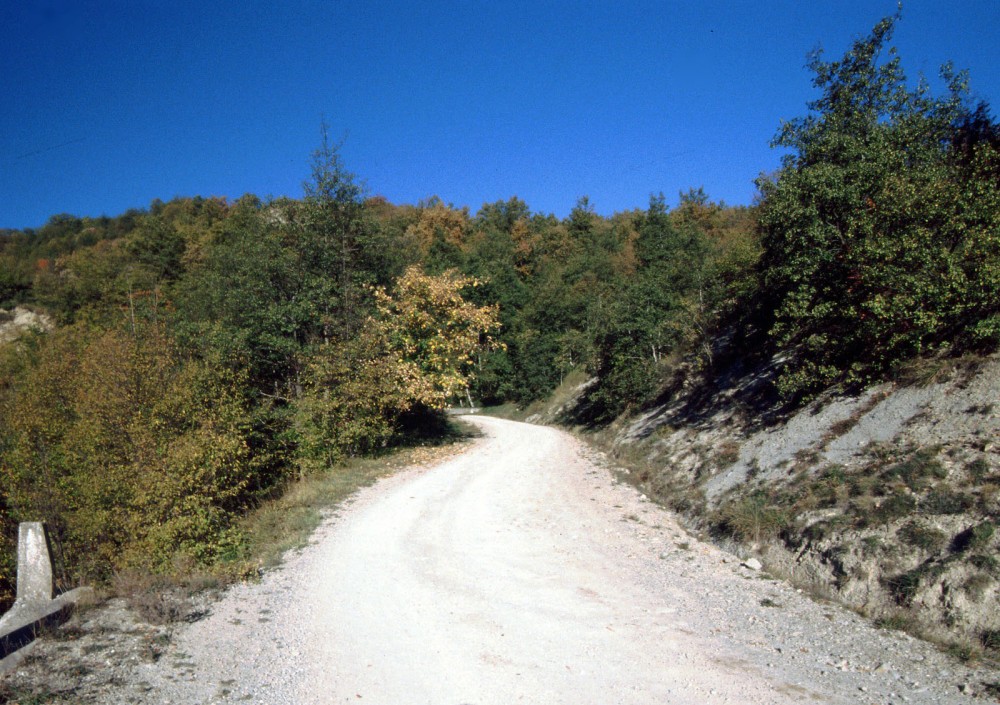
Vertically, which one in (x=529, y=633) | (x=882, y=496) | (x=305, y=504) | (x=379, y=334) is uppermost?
(x=379, y=334)

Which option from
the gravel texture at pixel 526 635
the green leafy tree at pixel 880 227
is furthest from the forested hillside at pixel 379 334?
the gravel texture at pixel 526 635

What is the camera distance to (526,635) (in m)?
6.40

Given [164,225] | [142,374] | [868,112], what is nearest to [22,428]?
[142,374]

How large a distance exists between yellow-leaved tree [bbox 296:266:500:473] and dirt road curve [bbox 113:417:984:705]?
20.3ft

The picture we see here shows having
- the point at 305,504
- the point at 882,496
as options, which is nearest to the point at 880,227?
the point at 882,496

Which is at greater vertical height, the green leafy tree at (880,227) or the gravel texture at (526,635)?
the green leafy tree at (880,227)

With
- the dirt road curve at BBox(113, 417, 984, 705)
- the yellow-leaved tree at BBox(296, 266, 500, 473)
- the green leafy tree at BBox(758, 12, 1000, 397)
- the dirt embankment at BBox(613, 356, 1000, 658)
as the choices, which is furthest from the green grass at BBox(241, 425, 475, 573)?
the green leafy tree at BBox(758, 12, 1000, 397)

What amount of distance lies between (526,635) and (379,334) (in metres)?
13.7

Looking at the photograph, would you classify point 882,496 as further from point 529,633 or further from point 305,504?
point 305,504

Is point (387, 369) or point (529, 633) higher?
point (387, 369)

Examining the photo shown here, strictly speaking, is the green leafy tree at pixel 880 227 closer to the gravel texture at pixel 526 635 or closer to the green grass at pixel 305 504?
the gravel texture at pixel 526 635

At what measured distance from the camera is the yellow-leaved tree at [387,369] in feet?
54.2

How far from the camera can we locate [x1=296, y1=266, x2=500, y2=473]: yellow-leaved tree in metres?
16.5

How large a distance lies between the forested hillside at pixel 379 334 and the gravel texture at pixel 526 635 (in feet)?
9.35
